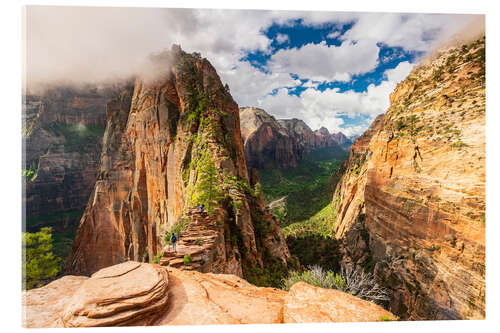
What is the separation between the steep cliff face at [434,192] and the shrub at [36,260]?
32.4 feet

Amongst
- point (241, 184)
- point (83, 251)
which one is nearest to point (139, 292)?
point (241, 184)

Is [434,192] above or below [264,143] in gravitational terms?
below

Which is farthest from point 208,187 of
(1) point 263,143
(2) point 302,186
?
(1) point 263,143

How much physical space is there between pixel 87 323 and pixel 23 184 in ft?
11.5

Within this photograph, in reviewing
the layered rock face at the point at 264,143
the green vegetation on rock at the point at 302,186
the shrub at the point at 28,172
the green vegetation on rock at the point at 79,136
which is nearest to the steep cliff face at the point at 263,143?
the layered rock face at the point at 264,143

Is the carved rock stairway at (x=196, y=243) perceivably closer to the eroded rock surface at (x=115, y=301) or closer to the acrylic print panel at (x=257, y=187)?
the acrylic print panel at (x=257, y=187)

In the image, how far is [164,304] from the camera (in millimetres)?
3008

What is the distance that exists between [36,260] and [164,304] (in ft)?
11.5

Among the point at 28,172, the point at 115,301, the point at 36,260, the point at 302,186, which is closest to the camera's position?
the point at 115,301

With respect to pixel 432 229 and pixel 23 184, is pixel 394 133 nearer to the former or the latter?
pixel 432 229

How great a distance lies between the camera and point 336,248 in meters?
15.0

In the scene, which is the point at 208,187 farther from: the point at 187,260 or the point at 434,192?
the point at 434,192

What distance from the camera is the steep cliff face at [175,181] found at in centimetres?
812

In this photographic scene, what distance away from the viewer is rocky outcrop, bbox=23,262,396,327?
2.71 m
